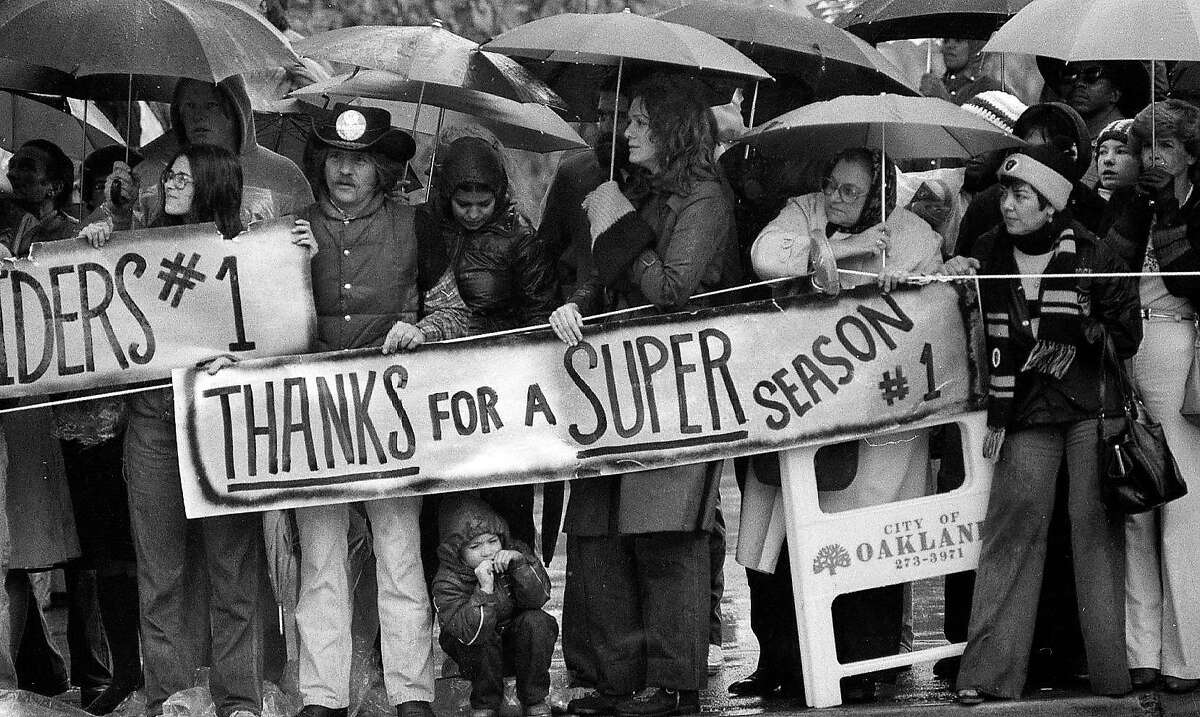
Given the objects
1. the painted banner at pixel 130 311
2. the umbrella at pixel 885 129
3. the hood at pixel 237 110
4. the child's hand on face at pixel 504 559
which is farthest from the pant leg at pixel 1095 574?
the hood at pixel 237 110

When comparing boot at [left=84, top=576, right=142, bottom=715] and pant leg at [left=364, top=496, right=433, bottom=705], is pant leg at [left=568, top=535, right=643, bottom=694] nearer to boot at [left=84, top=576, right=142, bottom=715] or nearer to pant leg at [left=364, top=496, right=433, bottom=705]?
pant leg at [left=364, top=496, right=433, bottom=705]

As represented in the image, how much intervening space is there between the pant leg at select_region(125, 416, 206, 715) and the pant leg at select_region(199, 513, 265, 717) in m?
0.12

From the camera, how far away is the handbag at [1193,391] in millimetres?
6523

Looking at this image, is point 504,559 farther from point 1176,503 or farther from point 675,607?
point 1176,503

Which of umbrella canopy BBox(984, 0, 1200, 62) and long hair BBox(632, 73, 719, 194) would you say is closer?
umbrella canopy BBox(984, 0, 1200, 62)

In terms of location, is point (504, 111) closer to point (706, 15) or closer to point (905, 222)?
point (706, 15)

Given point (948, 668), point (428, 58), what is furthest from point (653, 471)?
point (428, 58)

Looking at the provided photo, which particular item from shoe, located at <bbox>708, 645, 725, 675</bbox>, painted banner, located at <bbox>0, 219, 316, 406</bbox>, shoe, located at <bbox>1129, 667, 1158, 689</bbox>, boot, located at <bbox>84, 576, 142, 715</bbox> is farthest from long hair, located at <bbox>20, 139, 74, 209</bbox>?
shoe, located at <bbox>1129, 667, 1158, 689</bbox>

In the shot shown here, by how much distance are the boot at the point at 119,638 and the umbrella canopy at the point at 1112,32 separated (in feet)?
13.2

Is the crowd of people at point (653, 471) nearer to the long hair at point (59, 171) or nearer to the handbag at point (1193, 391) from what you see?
the handbag at point (1193, 391)

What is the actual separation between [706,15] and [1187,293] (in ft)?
7.67

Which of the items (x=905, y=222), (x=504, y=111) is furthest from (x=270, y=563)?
(x=905, y=222)

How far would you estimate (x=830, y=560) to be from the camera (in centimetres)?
661

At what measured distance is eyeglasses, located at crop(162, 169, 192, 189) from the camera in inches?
265
